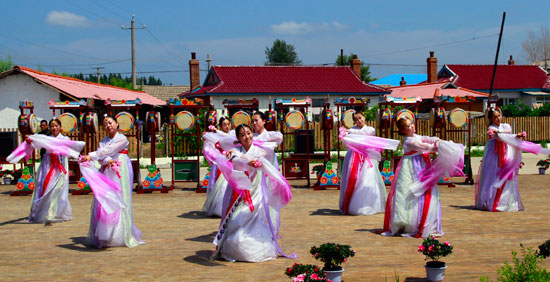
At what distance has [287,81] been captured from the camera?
3781cm

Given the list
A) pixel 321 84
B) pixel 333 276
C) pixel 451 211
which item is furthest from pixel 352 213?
pixel 321 84

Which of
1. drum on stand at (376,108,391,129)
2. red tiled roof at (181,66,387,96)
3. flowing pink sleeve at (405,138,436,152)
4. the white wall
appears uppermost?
red tiled roof at (181,66,387,96)

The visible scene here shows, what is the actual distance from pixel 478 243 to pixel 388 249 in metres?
1.31

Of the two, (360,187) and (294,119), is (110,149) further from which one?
(294,119)

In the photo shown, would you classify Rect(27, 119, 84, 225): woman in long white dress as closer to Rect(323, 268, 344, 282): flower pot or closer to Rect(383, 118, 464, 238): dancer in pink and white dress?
Rect(383, 118, 464, 238): dancer in pink and white dress

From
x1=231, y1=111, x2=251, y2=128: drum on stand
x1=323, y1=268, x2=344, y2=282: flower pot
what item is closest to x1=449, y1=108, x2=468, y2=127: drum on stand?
x1=231, y1=111, x2=251, y2=128: drum on stand

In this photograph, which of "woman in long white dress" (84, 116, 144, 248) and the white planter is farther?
"woman in long white dress" (84, 116, 144, 248)

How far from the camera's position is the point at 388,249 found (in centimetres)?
789

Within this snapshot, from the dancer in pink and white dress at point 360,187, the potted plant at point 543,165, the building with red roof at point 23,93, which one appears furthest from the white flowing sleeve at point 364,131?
the building with red roof at point 23,93

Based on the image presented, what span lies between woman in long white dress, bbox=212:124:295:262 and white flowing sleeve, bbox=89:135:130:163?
1922mm

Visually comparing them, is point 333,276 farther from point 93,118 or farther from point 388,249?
point 93,118

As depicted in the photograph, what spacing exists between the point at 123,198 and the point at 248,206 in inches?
86.3

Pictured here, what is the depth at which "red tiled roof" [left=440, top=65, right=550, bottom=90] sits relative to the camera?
1666 inches

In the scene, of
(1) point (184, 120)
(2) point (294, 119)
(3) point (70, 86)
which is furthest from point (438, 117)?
(3) point (70, 86)
